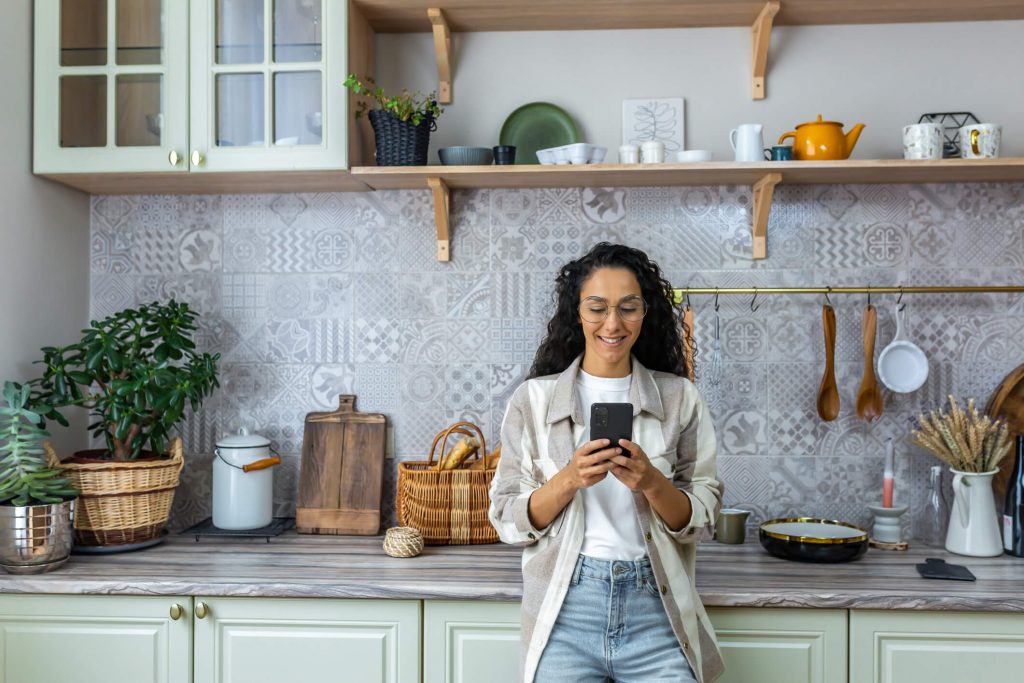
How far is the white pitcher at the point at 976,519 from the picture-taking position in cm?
207

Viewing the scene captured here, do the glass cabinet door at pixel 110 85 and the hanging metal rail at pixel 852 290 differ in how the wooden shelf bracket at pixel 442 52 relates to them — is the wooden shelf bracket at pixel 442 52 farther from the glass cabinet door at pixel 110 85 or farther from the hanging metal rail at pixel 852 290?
the hanging metal rail at pixel 852 290

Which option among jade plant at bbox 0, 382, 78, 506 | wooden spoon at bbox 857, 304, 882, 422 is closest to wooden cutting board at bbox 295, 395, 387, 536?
jade plant at bbox 0, 382, 78, 506

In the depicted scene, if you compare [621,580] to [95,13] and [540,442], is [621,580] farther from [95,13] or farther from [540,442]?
[95,13]

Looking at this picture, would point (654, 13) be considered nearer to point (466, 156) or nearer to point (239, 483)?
point (466, 156)

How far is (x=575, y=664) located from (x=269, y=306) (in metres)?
1.36

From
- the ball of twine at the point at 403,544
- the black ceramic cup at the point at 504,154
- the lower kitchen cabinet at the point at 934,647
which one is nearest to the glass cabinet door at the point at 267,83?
the black ceramic cup at the point at 504,154

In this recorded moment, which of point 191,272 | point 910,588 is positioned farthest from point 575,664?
point 191,272

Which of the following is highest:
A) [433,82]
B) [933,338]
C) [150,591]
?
[433,82]

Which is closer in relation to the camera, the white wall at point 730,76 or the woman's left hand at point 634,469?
the woman's left hand at point 634,469

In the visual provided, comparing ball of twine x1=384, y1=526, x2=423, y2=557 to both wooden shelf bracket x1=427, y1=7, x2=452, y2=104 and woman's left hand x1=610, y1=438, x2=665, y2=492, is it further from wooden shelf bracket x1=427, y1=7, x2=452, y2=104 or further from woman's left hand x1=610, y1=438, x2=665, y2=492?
wooden shelf bracket x1=427, y1=7, x2=452, y2=104

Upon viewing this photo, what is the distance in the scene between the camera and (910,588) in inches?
71.7

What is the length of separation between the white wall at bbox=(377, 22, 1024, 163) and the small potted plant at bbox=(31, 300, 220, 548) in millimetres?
910

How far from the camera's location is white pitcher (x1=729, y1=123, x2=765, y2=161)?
2139mm

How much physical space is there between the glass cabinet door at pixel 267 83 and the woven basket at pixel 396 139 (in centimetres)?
10
